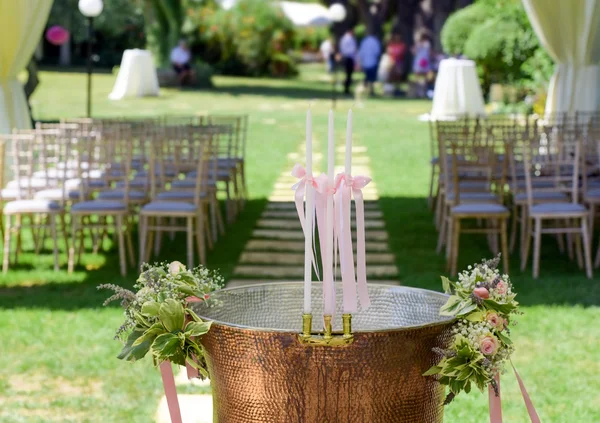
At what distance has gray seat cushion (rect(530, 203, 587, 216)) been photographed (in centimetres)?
748

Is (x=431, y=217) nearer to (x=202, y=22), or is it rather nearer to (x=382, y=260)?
(x=382, y=260)

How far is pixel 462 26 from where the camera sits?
72.8ft

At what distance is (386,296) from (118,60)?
3337 centimetres

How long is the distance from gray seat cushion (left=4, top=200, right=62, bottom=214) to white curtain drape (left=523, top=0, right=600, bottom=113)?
5.82 metres

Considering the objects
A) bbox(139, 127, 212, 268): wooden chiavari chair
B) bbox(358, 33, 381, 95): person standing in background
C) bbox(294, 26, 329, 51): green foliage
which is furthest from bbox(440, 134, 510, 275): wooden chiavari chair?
bbox(294, 26, 329, 51): green foliage

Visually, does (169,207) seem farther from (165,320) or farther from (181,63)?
(181,63)

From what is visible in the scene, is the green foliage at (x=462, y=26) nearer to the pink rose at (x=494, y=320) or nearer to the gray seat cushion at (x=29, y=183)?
the gray seat cushion at (x=29, y=183)

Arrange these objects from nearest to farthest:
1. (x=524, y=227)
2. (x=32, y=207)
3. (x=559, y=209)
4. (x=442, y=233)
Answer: (x=559, y=209), (x=32, y=207), (x=524, y=227), (x=442, y=233)

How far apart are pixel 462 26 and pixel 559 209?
15292 millimetres

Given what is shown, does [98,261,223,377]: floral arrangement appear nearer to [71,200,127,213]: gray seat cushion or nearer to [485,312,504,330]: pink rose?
[485,312,504,330]: pink rose

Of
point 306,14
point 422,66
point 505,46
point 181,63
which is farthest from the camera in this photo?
point 306,14

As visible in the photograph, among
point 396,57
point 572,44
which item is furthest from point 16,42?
point 396,57

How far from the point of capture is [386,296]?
3232mm

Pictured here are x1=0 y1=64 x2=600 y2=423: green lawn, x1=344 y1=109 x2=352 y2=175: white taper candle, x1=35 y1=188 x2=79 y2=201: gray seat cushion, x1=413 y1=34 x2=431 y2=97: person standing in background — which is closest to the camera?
x1=344 y1=109 x2=352 y2=175: white taper candle
